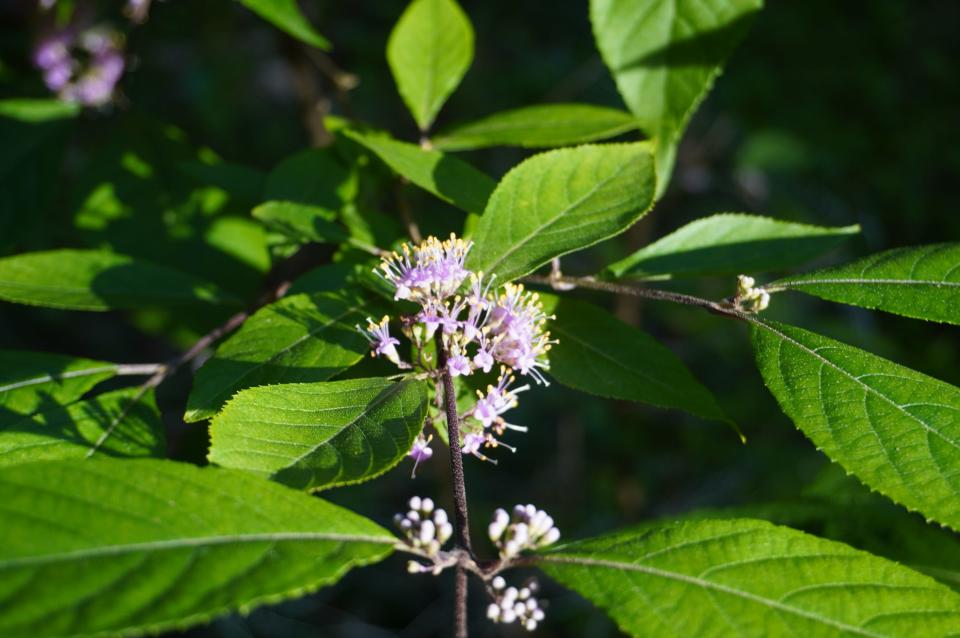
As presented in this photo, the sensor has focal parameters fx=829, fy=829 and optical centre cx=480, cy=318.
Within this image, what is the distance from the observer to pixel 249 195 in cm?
166

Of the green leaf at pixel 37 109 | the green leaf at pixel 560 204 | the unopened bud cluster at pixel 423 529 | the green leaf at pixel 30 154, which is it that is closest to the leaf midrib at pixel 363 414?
the unopened bud cluster at pixel 423 529

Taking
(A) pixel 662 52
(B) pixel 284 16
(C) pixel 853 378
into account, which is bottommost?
(C) pixel 853 378

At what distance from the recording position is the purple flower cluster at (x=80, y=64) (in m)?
2.29

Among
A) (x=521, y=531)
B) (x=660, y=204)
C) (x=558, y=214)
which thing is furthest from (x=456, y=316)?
(x=660, y=204)

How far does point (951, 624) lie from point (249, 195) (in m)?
1.37

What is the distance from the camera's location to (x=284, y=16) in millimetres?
1546

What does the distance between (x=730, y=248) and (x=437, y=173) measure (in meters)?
0.52

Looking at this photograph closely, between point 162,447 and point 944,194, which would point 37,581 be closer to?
point 162,447

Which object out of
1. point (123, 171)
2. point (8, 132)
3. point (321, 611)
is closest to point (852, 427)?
point (123, 171)

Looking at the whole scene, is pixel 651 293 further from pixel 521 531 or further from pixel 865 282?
pixel 521 531

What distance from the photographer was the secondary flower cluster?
3.81 feet

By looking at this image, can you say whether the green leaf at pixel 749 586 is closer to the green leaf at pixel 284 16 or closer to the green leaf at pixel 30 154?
the green leaf at pixel 284 16

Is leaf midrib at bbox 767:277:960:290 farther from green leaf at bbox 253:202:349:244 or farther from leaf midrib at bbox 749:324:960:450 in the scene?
green leaf at bbox 253:202:349:244

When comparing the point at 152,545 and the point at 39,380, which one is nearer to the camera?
the point at 152,545
